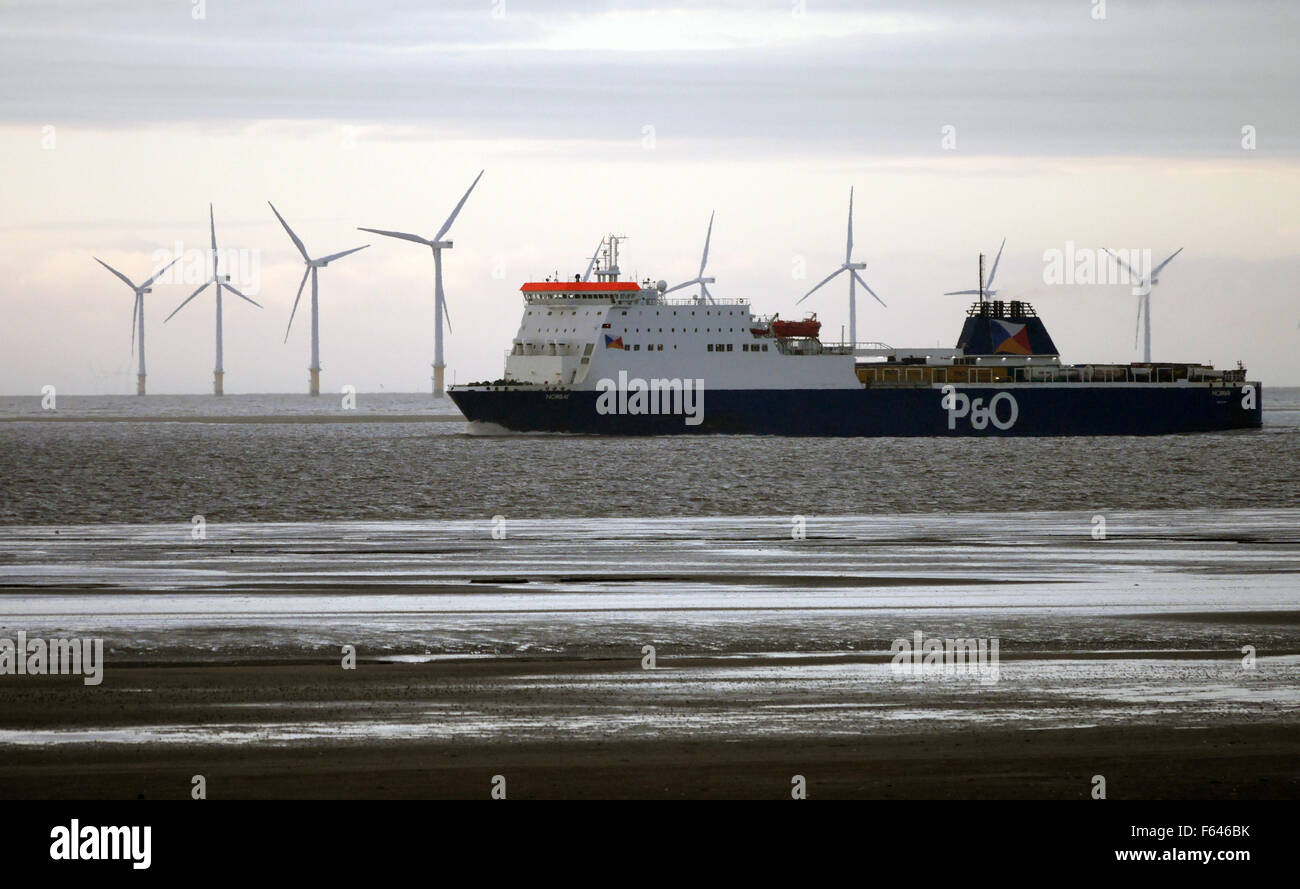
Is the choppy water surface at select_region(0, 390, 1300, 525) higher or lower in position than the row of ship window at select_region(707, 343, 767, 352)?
lower

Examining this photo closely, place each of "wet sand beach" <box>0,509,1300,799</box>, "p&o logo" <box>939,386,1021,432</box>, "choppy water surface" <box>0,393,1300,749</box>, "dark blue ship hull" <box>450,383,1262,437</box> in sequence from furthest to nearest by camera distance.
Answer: "p&o logo" <box>939,386,1021,432</box>
"dark blue ship hull" <box>450,383,1262,437</box>
"choppy water surface" <box>0,393,1300,749</box>
"wet sand beach" <box>0,509,1300,799</box>

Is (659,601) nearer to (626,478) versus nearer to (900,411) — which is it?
(626,478)

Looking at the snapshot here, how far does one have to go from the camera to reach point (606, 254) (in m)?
89.1

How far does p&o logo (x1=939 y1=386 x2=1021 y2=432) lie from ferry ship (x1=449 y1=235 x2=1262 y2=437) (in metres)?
0.06

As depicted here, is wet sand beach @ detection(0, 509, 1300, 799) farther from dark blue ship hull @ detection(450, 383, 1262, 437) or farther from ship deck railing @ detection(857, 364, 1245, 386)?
ship deck railing @ detection(857, 364, 1245, 386)

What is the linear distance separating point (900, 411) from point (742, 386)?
9435mm

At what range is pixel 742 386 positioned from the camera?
3342 inches

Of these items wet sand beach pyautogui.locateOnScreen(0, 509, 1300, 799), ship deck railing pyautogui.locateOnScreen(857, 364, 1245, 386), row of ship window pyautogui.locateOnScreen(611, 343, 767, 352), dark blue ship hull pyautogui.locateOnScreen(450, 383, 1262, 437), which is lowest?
wet sand beach pyautogui.locateOnScreen(0, 509, 1300, 799)

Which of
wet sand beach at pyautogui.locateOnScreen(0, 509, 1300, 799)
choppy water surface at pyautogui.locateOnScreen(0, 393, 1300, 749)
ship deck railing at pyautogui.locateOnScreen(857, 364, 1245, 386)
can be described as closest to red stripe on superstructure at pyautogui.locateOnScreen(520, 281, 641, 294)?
ship deck railing at pyautogui.locateOnScreen(857, 364, 1245, 386)

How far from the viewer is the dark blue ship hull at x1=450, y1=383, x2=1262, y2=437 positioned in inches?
3305

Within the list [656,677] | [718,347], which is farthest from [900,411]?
[656,677]

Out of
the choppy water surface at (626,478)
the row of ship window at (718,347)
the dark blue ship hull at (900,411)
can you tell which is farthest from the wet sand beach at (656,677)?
the row of ship window at (718,347)

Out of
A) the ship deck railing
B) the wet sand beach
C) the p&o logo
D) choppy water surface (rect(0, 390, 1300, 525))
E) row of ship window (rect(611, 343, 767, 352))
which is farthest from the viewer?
the ship deck railing
